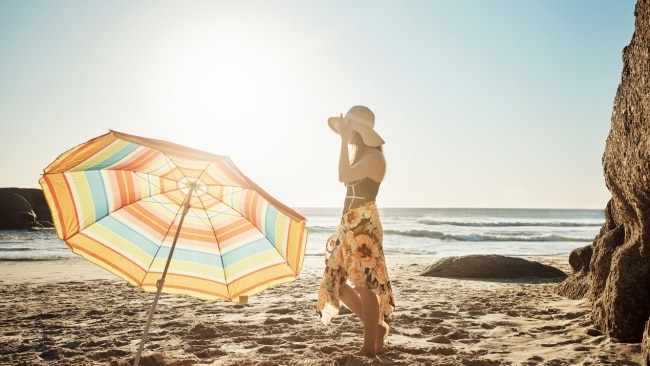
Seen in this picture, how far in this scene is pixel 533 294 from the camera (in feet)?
22.8

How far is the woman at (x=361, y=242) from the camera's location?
137 inches

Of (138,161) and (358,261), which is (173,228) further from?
(358,261)

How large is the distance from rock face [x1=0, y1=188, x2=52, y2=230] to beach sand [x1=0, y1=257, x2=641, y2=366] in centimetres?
2593

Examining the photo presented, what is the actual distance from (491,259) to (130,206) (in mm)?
8454

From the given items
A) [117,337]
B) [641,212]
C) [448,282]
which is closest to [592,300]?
[641,212]

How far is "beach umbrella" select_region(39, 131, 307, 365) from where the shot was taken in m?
2.82

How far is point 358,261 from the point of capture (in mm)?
3479

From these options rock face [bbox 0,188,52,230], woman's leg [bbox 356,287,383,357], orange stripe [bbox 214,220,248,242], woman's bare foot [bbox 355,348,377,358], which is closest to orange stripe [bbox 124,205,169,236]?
orange stripe [bbox 214,220,248,242]

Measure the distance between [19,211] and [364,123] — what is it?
1318 inches

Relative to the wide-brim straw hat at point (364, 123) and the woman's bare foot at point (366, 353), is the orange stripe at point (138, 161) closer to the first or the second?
the wide-brim straw hat at point (364, 123)

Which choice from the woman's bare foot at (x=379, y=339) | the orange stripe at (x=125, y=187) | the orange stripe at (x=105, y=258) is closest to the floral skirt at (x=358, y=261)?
the woman's bare foot at (x=379, y=339)

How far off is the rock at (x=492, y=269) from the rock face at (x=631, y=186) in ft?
16.8

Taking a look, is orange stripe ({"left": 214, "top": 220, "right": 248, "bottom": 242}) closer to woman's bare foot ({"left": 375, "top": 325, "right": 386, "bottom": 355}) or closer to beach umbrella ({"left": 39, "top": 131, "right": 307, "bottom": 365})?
beach umbrella ({"left": 39, "top": 131, "right": 307, "bottom": 365})

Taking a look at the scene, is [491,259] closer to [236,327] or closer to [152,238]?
[236,327]
